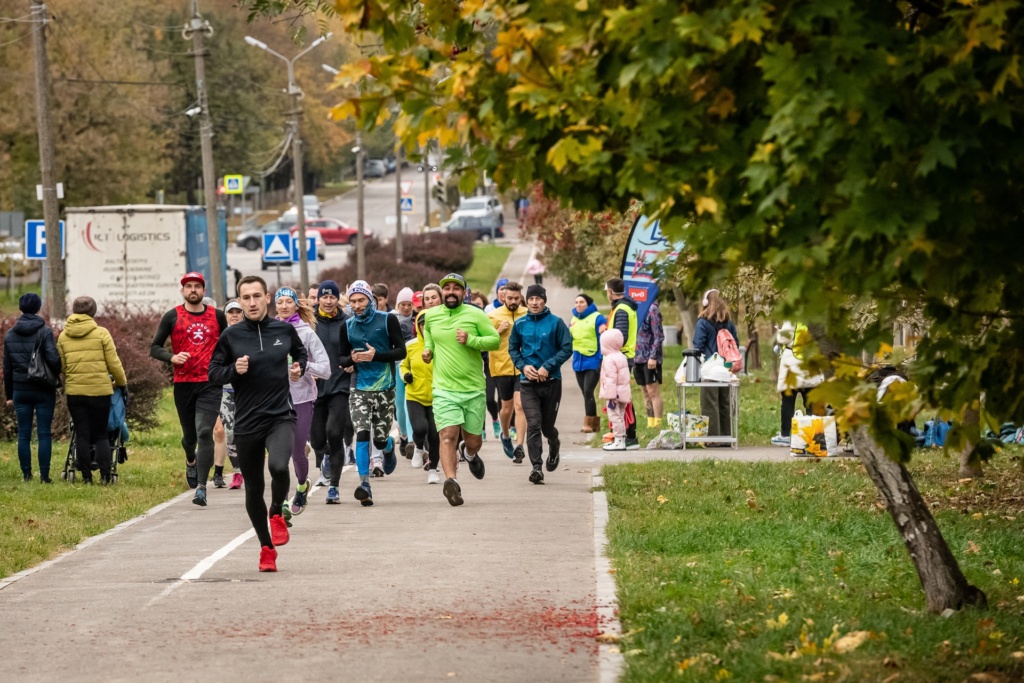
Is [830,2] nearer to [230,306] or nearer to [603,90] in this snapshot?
[603,90]

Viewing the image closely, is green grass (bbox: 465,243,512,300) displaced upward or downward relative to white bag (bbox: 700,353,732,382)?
upward

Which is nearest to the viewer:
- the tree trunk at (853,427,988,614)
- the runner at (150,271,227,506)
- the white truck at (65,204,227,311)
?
the tree trunk at (853,427,988,614)

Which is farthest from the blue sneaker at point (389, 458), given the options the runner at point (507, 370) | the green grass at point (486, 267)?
the green grass at point (486, 267)

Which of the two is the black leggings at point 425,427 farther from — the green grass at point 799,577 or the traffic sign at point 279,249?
the traffic sign at point 279,249

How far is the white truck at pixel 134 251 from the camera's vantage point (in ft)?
114

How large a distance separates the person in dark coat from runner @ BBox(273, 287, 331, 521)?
3.24 metres

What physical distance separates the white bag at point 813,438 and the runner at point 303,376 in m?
6.02

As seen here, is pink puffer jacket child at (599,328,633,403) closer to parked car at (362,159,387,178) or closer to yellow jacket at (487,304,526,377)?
yellow jacket at (487,304,526,377)

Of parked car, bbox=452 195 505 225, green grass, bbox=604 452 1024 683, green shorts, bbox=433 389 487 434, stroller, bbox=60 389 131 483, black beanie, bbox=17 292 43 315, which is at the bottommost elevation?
green grass, bbox=604 452 1024 683

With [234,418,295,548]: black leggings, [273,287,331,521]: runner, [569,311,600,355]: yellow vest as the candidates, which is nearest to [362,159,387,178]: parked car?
[569,311,600,355]: yellow vest

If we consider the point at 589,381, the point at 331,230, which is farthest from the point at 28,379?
the point at 331,230

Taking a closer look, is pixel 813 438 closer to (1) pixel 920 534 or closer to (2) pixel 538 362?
(2) pixel 538 362

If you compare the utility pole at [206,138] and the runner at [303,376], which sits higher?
the utility pole at [206,138]

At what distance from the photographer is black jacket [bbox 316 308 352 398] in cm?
1373
